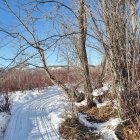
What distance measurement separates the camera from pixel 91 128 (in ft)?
35.9

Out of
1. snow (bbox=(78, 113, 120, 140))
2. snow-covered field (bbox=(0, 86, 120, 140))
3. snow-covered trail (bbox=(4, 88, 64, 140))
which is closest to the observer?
snow (bbox=(78, 113, 120, 140))

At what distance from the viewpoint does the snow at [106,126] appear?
31.8 ft

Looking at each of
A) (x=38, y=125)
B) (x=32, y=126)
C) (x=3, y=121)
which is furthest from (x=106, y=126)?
(x=3, y=121)

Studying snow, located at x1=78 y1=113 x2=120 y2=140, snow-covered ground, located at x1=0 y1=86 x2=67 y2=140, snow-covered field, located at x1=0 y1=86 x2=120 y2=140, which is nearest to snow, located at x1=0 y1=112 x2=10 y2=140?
snow-covered field, located at x1=0 y1=86 x2=120 y2=140

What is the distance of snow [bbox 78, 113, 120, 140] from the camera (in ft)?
31.8

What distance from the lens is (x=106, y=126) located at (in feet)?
35.2

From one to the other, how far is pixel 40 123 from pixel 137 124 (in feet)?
13.9

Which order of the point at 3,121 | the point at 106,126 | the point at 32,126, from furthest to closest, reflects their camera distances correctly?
the point at 3,121 < the point at 32,126 < the point at 106,126

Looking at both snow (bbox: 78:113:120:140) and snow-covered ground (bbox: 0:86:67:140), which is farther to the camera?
snow-covered ground (bbox: 0:86:67:140)

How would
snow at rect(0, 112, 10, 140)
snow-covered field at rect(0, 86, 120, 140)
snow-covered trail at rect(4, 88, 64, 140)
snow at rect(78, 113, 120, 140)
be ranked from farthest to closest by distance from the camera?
snow at rect(0, 112, 10, 140), snow-covered trail at rect(4, 88, 64, 140), snow-covered field at rect(0, 86, 120, 140), snow at rect(78, 113, 120, 140)

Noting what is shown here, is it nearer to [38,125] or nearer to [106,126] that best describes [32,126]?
[38,125]

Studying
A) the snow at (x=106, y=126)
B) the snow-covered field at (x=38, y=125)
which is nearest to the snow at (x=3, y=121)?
the snow-covered field at (x=38, y=125)

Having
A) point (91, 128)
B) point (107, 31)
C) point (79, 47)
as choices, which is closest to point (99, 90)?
point (79, 47)

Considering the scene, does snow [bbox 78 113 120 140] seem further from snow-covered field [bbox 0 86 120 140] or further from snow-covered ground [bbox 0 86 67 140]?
snow-covered ground [bbox 0 86 67 140]
